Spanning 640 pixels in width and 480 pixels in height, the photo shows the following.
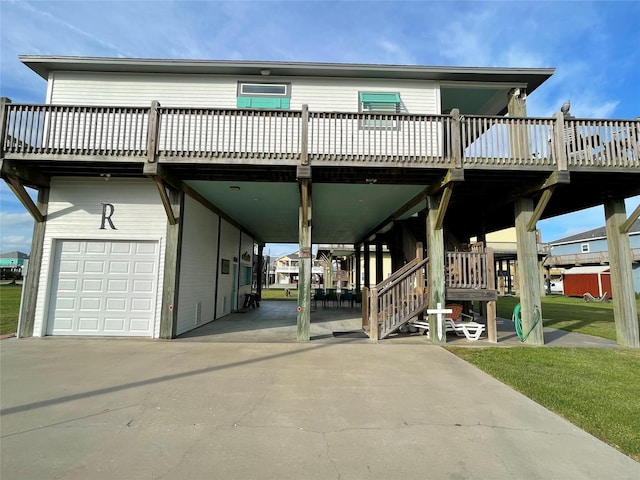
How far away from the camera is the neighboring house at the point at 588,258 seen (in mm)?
28578

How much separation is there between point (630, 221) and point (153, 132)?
10.7 meters

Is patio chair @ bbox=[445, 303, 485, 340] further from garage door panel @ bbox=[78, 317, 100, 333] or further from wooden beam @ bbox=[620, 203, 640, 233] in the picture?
garage door panel @ bbox=[78, 317, 100, 333]

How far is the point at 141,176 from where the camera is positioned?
773 centimetres

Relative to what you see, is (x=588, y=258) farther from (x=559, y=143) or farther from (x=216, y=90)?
(x=216, y=90)

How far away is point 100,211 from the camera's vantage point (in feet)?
25.5

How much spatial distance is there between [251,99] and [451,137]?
506cm

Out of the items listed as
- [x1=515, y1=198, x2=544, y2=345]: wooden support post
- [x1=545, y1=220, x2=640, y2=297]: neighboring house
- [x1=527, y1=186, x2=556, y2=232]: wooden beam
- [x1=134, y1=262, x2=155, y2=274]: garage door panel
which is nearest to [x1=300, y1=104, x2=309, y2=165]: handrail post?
[x1=134, y1=262, x2=155, y2=274]: garage door panel

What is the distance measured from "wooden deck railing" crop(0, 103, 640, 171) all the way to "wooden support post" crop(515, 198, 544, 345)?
4.69 ft

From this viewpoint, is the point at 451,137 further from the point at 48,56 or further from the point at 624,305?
the point at 48,56

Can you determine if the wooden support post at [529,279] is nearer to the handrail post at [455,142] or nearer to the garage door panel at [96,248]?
the handrail post at [455,142]

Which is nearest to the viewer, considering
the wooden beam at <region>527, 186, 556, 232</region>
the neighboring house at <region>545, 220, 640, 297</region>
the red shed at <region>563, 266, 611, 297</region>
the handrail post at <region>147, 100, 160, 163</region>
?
the handrail post at <region>147, 100, 160, 163</region>

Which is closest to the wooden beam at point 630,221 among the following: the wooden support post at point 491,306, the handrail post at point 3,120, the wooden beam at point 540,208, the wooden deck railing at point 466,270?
the wooden beam at point 540,208

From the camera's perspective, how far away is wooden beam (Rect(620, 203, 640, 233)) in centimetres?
702

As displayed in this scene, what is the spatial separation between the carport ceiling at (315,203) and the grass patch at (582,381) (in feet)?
14.0
